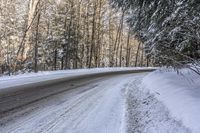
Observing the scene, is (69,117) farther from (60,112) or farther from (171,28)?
(171,28)

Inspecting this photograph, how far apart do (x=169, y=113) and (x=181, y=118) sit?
88 centimetres

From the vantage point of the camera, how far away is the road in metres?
7.38

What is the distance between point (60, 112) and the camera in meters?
9.19

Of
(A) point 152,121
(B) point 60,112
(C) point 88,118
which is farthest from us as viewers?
(B) point 60,112

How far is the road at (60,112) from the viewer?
7383 mm

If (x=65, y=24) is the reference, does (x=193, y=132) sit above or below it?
below

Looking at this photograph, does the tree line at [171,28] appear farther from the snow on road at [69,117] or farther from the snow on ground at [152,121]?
the snow on road at [69,117]

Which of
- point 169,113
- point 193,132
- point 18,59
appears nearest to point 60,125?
point 169,113

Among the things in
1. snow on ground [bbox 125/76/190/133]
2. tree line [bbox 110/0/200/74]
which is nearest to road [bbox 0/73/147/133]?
snow on ground [bbox 125/76/190/133]

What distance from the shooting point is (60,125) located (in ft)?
24.9

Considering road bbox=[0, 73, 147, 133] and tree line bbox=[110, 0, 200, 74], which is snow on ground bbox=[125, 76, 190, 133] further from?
tree line bbox=[110, 0, 200, 74]

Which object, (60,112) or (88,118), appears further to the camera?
(60,112)

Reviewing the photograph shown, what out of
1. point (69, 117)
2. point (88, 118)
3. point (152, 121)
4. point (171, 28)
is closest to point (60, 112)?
point (69, 117)

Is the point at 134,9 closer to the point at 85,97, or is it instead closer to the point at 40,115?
the point at 85,97
